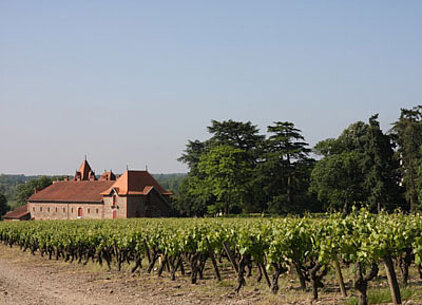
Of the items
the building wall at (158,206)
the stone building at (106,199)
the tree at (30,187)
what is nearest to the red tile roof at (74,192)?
the stone building at (106,199)

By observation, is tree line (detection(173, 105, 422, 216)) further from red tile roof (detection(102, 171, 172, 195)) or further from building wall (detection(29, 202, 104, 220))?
building wall (detection(29, 202, 104, 220))

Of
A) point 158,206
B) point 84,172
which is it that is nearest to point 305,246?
point 158,206

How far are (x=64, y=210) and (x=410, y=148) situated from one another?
47.2 m

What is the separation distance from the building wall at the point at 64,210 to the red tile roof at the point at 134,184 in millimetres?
3324

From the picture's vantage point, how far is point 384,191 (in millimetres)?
→ 48750

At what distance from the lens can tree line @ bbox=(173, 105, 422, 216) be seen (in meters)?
49.4

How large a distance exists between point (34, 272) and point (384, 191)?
3640cm

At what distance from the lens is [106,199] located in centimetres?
6838

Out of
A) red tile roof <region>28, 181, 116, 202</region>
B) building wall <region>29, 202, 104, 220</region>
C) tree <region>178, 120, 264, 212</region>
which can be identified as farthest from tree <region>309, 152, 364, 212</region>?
red tile roof <region>28, 181, 116, 202</region>

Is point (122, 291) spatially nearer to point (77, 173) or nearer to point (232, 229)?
point (232, 229)

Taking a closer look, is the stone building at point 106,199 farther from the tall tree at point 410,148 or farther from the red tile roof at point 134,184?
the tall tree at point 410,148

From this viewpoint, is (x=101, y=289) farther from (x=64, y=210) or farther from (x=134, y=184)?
(x=64, y=210)

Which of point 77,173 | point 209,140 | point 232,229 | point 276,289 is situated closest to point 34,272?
point 232,229

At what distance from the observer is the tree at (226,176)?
2189 inches
